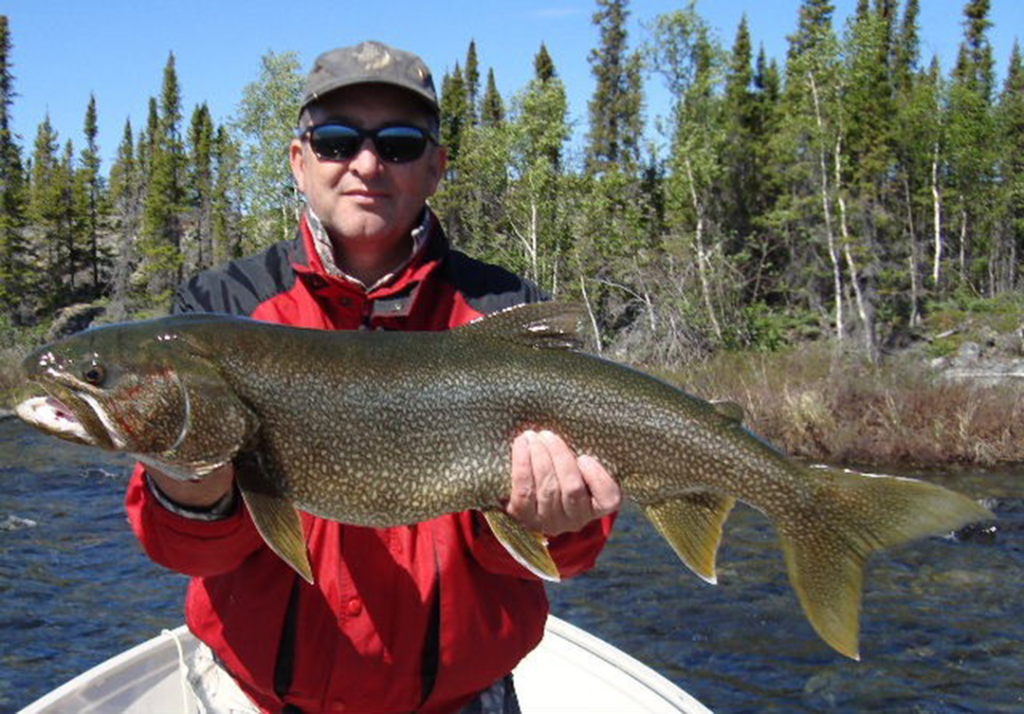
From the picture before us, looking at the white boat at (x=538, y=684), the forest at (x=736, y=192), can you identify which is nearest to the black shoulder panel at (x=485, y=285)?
the white boat at (x=538, y=684)

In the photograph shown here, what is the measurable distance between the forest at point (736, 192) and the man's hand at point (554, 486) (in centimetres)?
2619

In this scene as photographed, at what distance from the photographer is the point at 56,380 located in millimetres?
2787

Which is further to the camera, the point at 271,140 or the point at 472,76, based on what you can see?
the point at 472,76

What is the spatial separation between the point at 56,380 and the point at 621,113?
2469 inches

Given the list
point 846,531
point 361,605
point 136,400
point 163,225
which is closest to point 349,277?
point 136,400

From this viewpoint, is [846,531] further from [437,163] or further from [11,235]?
[11,235]

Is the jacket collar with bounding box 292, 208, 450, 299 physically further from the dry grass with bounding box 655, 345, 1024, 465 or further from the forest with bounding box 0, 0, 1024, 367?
the forest with bounding box 0, 0, 1024, 367

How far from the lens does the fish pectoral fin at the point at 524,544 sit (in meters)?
2.97

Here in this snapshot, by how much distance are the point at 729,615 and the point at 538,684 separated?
6.29m

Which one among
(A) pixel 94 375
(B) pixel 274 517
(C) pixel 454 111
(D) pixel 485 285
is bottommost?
(B) pixel 274 517

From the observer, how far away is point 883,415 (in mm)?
20859

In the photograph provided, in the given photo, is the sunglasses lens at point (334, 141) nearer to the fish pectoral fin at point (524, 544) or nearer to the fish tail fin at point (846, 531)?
the fish pectoral fin at point (524, 544)

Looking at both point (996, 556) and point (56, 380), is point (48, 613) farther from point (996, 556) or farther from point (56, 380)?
point (996, 556)

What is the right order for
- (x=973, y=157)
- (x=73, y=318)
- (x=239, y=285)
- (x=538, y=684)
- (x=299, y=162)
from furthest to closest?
1. (x=73, y=318)
2. (x=973, y=157)
3. (x=538, y=684)
4. (x=299, y=162)
5. (x=239, y=285)
